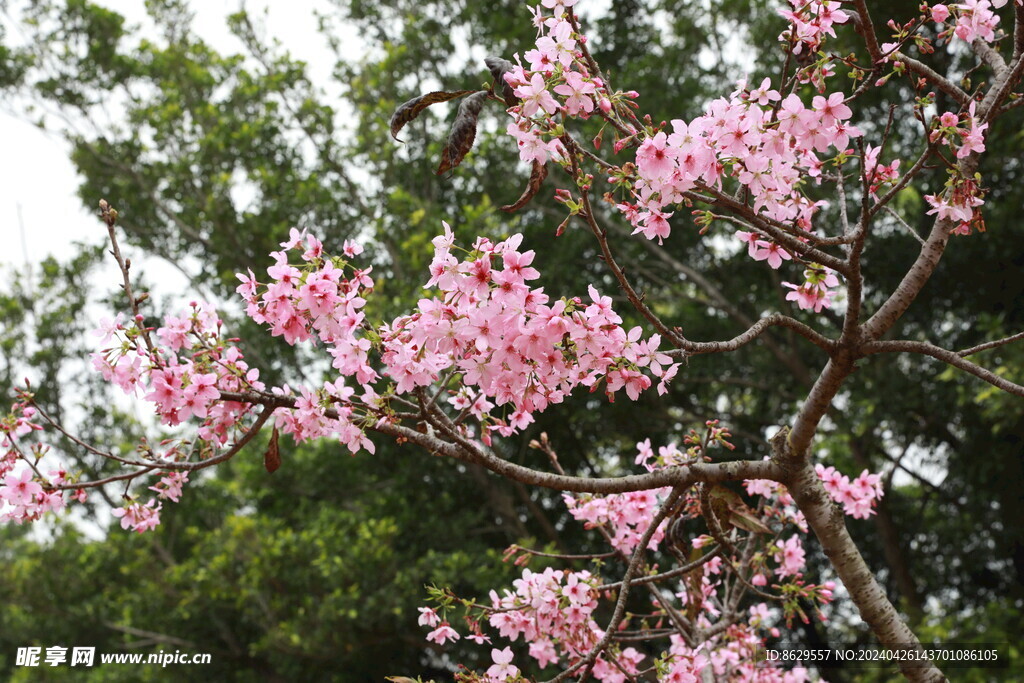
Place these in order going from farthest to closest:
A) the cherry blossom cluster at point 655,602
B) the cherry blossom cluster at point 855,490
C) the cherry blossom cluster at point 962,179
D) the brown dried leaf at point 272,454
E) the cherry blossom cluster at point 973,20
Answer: the cherry blossom cluster at point 855,490
the cherry blossom cluster at point 655,602
the brown dried leaf at point 272,454
the cherry blossom cluster at point 973,20
the cherry blossom cluster at point 962,179

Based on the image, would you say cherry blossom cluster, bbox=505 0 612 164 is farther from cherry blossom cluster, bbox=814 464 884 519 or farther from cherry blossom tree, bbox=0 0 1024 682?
cherry blossom cluster, bbox=814 464 884 519

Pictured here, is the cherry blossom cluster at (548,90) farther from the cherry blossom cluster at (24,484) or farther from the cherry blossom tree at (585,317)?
the cherry blossom cluster at (24,484)

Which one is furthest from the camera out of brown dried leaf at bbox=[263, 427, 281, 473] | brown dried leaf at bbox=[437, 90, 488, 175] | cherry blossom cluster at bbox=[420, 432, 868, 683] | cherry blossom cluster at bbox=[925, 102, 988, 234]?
cherry blossom cluster at bbox=[420, 432, 868, 683]

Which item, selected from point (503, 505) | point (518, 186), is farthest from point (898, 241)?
point (503, 505)

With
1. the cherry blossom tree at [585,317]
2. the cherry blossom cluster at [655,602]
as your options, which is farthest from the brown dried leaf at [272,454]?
the cherry blossom cluster at [655,602]

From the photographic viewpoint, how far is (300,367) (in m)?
7.40

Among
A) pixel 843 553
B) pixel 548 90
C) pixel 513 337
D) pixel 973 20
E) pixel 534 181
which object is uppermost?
pixel 973 20

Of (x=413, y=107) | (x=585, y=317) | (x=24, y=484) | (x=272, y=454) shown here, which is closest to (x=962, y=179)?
(x=585, y=317)

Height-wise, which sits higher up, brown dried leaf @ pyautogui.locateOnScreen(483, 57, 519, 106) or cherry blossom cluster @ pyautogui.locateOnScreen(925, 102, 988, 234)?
brown dried leaf @ pyautogui.locateOnScreen(483, 57, 519, 106)

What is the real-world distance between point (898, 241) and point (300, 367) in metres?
5.16

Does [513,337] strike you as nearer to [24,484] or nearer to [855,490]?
[24,484]

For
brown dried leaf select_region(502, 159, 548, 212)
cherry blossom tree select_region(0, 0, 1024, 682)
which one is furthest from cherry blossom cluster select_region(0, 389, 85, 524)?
A: brown dried leaf select_region(502, 159, 548, 212)

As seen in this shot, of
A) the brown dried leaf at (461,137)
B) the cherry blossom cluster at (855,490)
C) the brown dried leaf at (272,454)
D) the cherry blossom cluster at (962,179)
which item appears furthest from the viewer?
the cherry blossom cluster at (855,490)

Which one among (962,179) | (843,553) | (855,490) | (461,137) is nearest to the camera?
(461,137)
